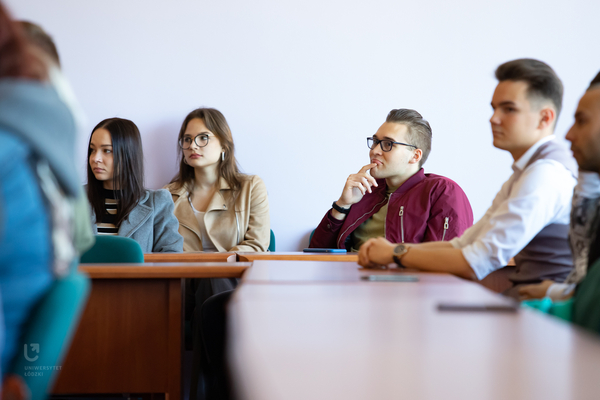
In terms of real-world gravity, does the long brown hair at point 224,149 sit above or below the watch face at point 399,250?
above

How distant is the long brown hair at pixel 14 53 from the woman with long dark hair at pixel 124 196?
234 centimetres

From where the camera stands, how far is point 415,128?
123 inches

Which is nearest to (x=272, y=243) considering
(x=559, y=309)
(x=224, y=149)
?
(x=224, y=149)

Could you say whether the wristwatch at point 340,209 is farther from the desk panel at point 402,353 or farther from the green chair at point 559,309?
the desk panel at point 402,353

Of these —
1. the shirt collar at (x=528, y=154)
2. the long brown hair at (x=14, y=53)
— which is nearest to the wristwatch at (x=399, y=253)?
the shirt collar at (x=528, y=154)

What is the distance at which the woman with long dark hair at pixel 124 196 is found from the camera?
120 inches

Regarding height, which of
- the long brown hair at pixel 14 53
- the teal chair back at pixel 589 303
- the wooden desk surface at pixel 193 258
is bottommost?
the wooden desk surface at pixel 193 258

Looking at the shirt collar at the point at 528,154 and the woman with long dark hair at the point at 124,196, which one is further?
the woman with long dark hair at the point at 124,196

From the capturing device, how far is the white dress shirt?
5.18ft

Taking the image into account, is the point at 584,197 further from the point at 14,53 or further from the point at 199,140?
the point at 199,140

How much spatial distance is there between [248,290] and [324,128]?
2.80m

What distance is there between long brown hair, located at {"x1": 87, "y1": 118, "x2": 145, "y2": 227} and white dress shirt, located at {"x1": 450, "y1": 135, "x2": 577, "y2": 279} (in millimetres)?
2057

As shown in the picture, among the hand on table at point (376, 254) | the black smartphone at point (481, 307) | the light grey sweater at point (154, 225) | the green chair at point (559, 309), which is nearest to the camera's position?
the black smartphone at point (481, 307)

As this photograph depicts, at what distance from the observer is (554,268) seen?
1.69 m
